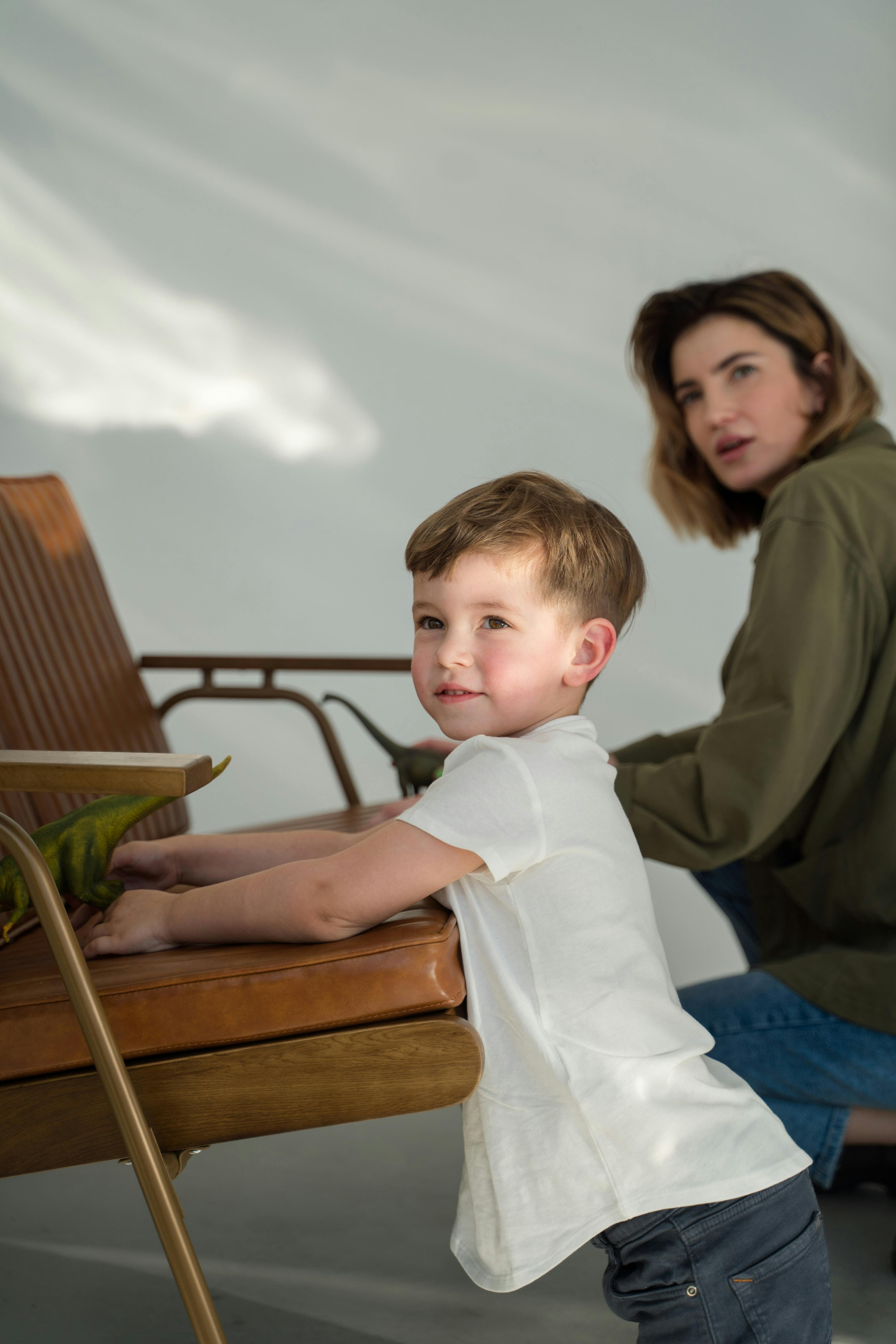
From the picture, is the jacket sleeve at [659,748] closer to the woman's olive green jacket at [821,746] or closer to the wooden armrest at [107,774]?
the woman's olive green jacket at [821,746]

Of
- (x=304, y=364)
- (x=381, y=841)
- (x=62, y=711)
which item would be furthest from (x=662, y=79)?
(x=381, y=841)

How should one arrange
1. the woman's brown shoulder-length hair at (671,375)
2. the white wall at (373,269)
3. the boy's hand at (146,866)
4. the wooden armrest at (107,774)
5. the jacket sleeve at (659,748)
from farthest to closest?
the white wall at (373,269), the jacket sleeve at (659,748), the woman's brown shoulder-length hair at (671,375), the boy's hand at (146,866), the wooden armrest at (107,774)

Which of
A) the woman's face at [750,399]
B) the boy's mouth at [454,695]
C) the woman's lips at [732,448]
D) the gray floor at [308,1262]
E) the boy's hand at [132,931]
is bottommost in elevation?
the gray floor at [308,1262]

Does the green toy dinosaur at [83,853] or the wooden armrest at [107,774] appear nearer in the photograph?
the wooden armrest at [107,774]

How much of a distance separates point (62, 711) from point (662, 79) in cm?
270

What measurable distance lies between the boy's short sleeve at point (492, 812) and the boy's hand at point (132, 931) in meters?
0.28

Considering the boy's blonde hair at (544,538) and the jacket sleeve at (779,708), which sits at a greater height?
the boy's blonde hair at (544,538)

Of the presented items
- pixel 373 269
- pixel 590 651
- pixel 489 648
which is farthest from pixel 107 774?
pixel 373 269

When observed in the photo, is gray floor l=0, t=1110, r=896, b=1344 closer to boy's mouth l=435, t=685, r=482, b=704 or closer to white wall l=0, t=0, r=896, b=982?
boy's mouth l=435, t=685, r=482, b=704

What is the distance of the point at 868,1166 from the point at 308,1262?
2.33ft

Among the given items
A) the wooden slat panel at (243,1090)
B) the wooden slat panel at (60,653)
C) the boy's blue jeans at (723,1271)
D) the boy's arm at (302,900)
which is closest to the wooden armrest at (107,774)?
the boy's arm at (302,900)

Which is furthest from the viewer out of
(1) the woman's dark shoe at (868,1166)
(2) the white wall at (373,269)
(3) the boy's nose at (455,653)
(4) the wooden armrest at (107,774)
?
(2) the white wall at (373,269)

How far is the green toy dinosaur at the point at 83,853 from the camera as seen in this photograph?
3.26ft

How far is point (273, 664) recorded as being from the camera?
187 cm
